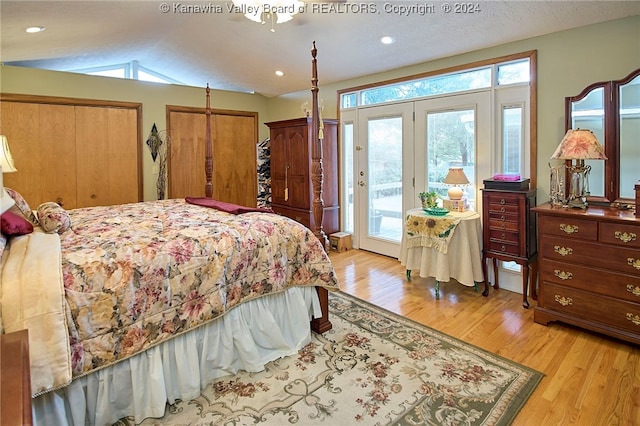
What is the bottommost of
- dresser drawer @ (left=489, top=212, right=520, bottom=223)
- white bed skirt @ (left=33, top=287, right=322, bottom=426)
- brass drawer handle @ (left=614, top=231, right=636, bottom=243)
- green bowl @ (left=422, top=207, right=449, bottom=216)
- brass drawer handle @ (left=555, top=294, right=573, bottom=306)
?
white bed skirt @ (left=33, top=287, right=322, bottom=426)

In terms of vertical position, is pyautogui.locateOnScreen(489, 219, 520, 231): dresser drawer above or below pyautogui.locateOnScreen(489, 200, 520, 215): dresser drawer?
below

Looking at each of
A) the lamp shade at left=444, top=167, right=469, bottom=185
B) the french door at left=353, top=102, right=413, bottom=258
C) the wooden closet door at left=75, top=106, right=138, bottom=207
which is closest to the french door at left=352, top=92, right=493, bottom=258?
the french door at left=353, top=102, right=413, bottom=258

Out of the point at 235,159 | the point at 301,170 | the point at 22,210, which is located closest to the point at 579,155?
the point at 301,170

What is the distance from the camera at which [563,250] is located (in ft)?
8.84

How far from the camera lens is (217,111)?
5828mm

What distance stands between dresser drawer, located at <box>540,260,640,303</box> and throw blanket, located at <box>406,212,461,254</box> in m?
0.78

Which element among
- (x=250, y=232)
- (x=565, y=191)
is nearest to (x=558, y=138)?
(x=565, y=191)

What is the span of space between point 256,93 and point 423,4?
12.4 ft

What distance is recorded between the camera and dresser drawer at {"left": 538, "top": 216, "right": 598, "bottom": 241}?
2.55 metres

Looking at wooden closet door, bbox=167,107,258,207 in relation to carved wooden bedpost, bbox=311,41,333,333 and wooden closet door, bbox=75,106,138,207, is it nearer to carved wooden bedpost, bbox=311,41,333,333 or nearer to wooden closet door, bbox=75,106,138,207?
wooden closet door, bbox=75,106,138,207

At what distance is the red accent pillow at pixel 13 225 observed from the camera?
1.84 metres

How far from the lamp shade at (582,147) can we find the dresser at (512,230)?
0.49 meters

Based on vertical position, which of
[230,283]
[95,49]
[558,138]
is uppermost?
[95,49]

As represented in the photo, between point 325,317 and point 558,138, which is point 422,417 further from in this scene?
point 558,138
